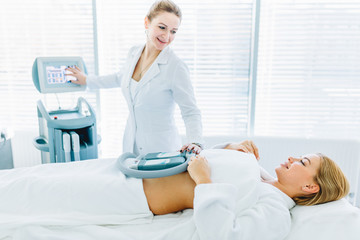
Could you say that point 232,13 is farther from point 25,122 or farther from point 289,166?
point 25,122

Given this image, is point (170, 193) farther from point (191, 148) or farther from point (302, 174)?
point (302, 174)

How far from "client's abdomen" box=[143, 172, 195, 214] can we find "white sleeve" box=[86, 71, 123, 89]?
99 centimetres

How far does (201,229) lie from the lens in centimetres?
111

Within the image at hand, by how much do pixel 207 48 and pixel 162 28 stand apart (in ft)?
2.86

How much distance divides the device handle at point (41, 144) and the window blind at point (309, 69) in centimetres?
168

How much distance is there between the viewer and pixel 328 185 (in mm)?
1344

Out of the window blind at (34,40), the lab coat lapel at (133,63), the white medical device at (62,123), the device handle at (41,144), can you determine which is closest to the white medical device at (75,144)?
the white medical device at (62,123)

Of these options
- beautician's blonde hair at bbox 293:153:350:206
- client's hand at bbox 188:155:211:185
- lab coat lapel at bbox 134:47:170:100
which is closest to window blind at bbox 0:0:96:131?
lab coat lapel at bbox 134:47:170:100

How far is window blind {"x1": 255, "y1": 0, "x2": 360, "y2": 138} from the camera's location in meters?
2.46

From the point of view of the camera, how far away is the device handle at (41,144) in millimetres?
1958

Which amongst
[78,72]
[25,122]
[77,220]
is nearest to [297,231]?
[77,220]

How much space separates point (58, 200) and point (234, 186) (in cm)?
74

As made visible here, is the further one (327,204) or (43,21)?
(43,21)

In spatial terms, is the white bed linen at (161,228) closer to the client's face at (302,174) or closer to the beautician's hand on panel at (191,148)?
the client's face at (302,174)
